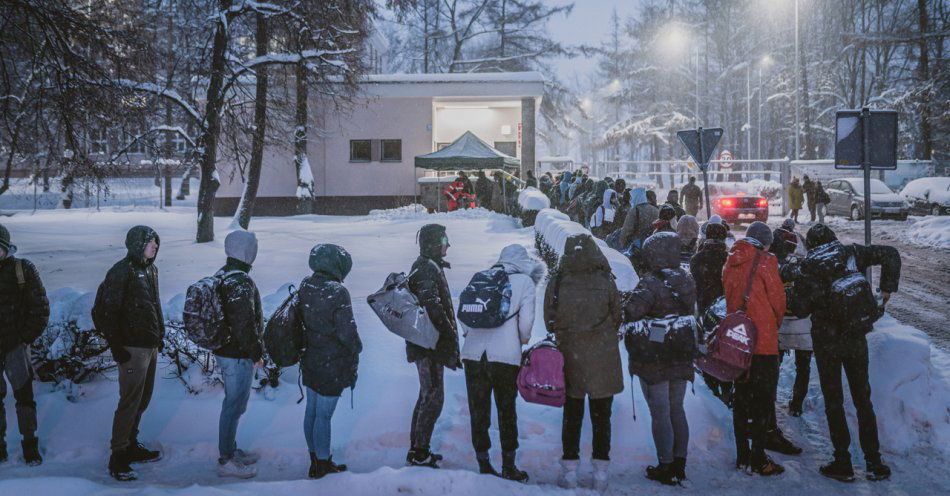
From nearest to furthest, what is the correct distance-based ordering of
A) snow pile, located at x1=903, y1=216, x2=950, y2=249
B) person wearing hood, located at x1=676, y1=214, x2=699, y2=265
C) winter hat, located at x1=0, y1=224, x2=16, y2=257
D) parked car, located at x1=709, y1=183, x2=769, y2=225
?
winter hat, located at x1=0, y1=224, x2=16, y2=257 → person wearing hood, located at x1=676, y1=214, x2=699, y2=265 → snow pile, located at x1=903, y1=216, x2=950, y2=249 → parked car, located at x1=709, y1=183, x2=769, y2=225

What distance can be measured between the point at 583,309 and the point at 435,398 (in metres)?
1.24

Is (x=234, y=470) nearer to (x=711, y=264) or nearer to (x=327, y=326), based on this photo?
(x=327, y=326)

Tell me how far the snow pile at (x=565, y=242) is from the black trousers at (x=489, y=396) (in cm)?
106

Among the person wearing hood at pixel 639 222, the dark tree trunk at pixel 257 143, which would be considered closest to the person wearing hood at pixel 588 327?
the person wearing hood at pixel 639 222

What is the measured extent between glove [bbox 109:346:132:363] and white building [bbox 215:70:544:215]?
23.5m

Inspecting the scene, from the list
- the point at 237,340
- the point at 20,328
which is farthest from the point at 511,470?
the point at 20,328

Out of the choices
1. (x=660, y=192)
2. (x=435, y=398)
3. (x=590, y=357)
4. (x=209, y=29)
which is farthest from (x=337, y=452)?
(x=660, y=192)

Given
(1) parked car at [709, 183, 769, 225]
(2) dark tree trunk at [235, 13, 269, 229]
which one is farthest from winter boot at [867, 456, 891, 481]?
(1) parked car at [709, 183, 769, 225]

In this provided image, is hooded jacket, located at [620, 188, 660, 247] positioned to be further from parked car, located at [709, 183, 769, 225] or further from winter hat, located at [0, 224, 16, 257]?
parked car, located at [709, 183, 769, 225]

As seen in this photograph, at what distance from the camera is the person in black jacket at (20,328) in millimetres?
5289

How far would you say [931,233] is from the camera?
19875mm

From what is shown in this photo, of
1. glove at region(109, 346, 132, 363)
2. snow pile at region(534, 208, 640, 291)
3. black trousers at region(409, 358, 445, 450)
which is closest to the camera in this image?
black trousers at region(409, 358, 445, 450)

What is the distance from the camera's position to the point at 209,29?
666 inches

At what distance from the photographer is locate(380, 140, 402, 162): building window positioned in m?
29.0
